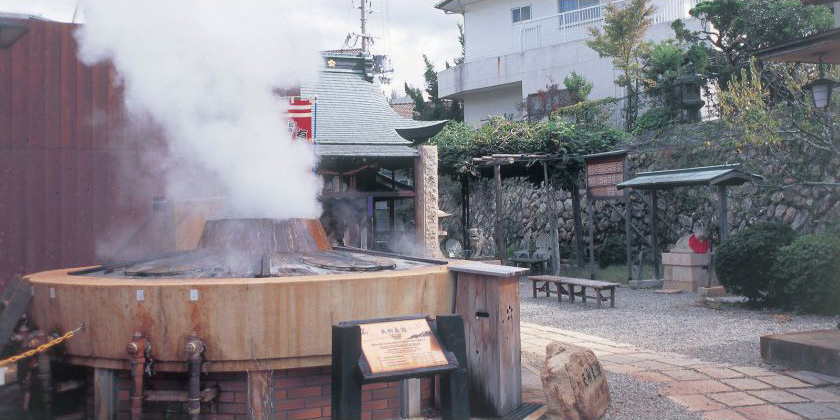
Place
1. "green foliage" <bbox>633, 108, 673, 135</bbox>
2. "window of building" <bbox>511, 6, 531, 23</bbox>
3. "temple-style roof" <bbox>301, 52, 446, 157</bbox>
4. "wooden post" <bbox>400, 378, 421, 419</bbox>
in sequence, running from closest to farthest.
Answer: "wooden post" <bbox>400, 378, 421, 419</bbox>, "temple-style roof" <bbox>301, 52, 446, 157</bbox>, "green foliage" <bbox>633, 108, 673, 135</bbox>, "window of building" <bbox>511, 6, 531, 23</bbox>

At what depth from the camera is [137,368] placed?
4.47 m

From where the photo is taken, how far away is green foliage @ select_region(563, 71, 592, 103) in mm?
20688

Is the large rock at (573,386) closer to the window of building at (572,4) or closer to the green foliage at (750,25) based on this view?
the green foliage at (750,25)

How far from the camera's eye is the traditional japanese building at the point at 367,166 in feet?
42.4

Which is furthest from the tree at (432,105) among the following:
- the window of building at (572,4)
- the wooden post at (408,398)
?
the wooden post at (408,398)

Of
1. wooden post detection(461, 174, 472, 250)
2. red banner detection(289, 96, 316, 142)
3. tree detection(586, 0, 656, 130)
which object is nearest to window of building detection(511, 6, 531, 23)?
tree detection(586, 0, 656, 130)

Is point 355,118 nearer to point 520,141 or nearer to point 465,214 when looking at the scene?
point 520,141

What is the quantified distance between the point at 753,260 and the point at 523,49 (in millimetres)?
15950

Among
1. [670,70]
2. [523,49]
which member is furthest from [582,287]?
[523,49]

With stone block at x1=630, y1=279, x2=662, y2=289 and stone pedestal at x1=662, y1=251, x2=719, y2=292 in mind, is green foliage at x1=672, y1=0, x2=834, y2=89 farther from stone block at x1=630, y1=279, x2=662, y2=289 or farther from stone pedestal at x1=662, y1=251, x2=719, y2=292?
stone block at x1=630, y1=279, x2=662, y2=289

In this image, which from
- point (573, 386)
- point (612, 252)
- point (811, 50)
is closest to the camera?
point (573, 386)

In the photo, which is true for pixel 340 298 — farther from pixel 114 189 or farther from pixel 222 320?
pixel 114 189

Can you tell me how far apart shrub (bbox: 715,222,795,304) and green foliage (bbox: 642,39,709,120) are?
21.5 feet

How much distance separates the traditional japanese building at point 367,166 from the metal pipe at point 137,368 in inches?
312
